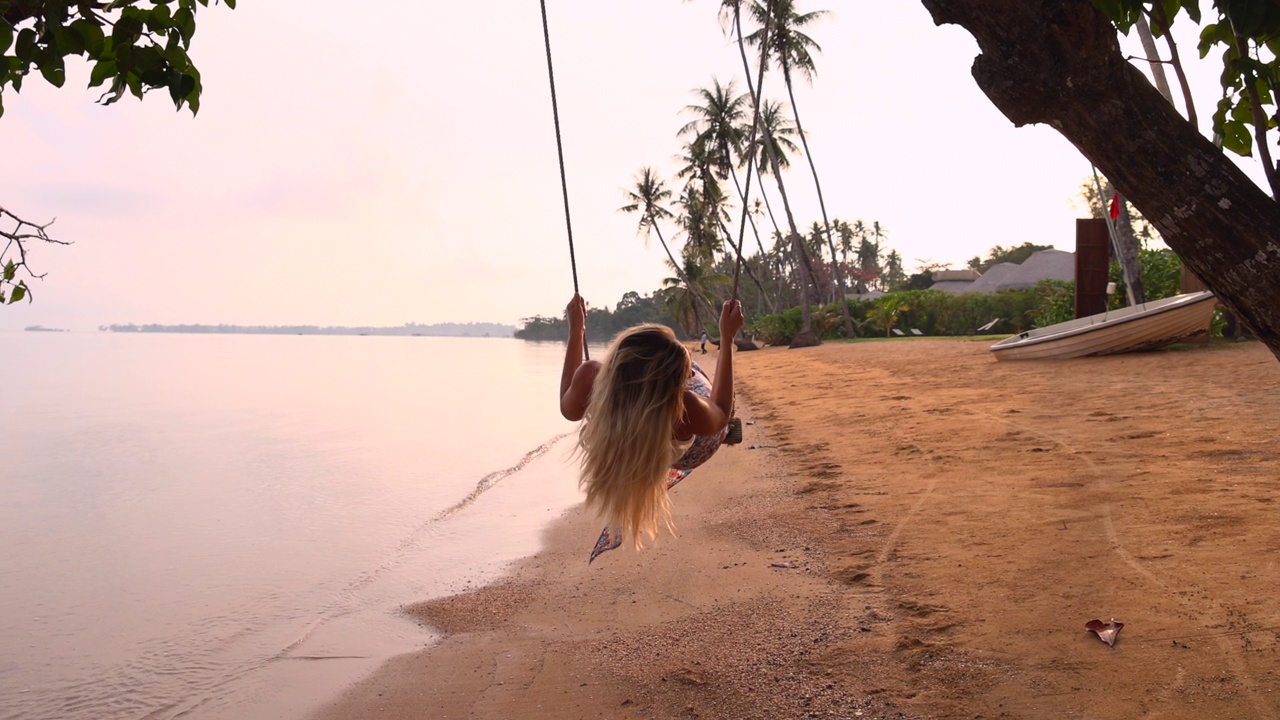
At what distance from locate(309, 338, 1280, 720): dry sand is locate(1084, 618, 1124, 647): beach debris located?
0.10 feet

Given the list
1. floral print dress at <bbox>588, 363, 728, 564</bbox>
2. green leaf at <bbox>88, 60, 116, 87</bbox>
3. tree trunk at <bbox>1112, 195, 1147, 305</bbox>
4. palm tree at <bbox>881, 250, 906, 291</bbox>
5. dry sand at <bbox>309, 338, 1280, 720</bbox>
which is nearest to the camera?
green leaf at <bbox>88, 60, 116, 87</bbox>

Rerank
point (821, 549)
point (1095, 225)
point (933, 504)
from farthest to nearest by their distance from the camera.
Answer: point (1095, 225) < point (933, 504) < point (821, 549)

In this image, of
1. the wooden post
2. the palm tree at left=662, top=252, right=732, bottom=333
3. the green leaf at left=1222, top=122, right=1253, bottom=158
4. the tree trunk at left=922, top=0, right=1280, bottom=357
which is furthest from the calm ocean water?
the palm tree at left=662, top=252, right=732, bottom=333

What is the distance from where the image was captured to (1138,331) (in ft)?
38.3

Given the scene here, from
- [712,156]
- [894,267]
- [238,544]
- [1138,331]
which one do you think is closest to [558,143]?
[238,544]

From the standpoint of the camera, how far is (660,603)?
418 centimetres

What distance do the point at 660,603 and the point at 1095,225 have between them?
12163 mm

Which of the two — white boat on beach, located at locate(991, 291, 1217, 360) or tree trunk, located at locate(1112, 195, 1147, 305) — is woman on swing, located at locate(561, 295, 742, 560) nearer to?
white boat on beach, located at locate(991, 291, 1217, 360)

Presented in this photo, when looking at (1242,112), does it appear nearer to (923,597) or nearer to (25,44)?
(923,597)

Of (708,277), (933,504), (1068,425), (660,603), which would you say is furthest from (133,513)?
(708,277)

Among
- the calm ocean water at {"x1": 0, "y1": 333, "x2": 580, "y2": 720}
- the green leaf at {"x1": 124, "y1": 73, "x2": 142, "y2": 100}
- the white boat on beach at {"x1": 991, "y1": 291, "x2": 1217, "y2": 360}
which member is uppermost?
the green leaf at {"x1": 124, "y1": 73, "x2": 142, "y2": 100}

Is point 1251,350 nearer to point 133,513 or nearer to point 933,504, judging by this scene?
point 933,504

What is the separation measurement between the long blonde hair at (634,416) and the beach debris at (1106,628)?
1545 millimetres

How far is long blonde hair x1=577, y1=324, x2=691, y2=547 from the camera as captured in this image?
322cm
